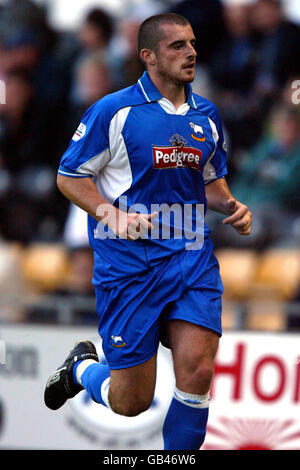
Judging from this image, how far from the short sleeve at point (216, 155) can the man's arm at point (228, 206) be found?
0.04 meters

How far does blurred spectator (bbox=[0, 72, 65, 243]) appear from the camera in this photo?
268 inches

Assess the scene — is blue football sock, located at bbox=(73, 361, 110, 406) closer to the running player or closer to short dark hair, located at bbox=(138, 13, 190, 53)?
the running player

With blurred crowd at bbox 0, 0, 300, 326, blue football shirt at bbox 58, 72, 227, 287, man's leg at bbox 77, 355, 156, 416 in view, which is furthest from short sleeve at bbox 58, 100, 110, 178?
blurred crowd at bbox 0, 0, 300, 326

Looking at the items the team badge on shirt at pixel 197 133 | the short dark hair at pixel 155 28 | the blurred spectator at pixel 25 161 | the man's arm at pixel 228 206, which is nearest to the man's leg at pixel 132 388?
the man's arm at pixel 228 206

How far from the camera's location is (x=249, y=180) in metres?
6.36

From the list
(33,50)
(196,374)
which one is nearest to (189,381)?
(196,374)

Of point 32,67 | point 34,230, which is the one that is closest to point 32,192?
point 34,230

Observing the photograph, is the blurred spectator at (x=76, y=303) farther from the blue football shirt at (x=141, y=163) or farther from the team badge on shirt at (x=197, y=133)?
the team badge on shirt at (x=197, y=133)

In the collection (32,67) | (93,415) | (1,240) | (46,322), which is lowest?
(93,415)

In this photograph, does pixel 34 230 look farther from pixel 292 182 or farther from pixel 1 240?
pixel 292 182

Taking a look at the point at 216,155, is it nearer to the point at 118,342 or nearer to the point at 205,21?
the point at 118,342

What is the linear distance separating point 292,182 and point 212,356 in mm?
2542

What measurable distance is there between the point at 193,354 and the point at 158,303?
0.29 metres
